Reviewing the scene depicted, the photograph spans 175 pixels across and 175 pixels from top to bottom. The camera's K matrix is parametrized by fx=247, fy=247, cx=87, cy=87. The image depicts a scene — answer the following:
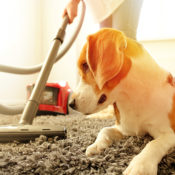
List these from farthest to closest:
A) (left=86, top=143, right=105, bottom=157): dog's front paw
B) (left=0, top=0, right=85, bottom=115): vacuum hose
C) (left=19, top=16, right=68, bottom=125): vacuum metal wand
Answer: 1. (left=0, top=0, right=85, bottom=115): vacuum hose
2. (left=19, top=16, right=68, bottom=125): vacuum metal wand
3. (left=86, top=143, right=105, bottom=157): dog's front paw

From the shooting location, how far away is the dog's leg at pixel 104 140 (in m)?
0.79

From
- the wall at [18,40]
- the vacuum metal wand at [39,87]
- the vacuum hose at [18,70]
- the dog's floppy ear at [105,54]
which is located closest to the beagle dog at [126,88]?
the dog's floppy ear at [105,54]

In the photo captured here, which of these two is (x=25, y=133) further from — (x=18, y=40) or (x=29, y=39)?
(x=29, y=39)

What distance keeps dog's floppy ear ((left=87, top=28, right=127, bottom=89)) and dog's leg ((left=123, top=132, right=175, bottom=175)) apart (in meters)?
0.25

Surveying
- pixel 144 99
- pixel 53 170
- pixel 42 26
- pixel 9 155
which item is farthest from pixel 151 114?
pixel 42 26

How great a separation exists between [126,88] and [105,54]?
0.14 m

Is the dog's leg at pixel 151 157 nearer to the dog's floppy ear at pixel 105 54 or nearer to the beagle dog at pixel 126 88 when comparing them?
the beagle dog at pixel 126 88

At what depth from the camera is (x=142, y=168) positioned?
62cm

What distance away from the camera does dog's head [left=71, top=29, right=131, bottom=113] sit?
82 cm

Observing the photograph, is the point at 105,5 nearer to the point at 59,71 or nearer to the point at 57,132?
the point at 57,132

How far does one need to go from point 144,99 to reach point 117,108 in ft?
0.42

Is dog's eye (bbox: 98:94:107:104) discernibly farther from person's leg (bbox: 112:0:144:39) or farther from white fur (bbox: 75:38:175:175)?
person's leg (bbox: 112:0:144:39)

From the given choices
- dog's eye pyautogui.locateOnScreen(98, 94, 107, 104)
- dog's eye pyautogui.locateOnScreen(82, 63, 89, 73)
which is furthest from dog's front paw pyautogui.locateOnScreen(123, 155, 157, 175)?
dog's eye pyautogui.locateOnScreen(82, 63, 89, 73)

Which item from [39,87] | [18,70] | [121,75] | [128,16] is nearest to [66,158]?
[121,75]
